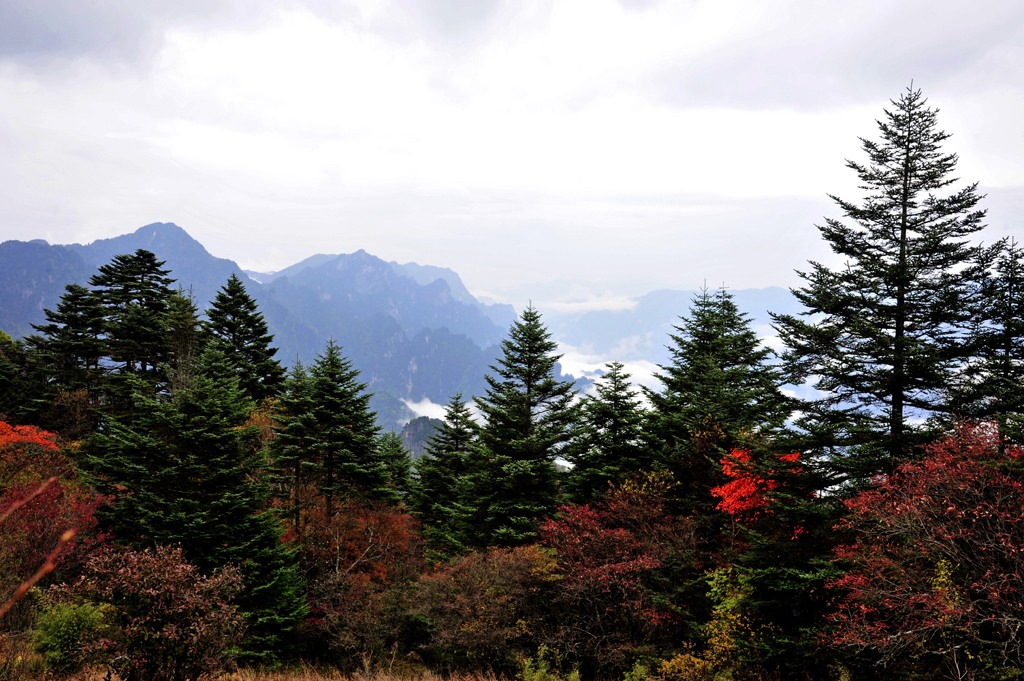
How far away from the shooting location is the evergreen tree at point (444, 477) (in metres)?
30.4

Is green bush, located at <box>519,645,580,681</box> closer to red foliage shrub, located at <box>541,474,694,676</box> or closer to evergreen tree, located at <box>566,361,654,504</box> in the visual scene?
red foliage shrub, located at <box>541,474,694,676</box>

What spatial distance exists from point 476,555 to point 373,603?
186 inches

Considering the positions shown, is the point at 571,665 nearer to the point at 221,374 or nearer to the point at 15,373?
the point at 221,374

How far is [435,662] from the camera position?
21000 millimetres

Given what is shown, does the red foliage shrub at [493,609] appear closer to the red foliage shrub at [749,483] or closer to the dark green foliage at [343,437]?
the red foliage shrub at [749,483]

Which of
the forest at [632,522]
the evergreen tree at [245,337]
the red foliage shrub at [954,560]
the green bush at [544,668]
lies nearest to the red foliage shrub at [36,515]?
the forest at [632,522]

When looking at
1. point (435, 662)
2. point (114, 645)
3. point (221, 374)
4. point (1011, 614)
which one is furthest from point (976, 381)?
point (221, 374)

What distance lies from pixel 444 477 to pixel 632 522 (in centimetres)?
1864

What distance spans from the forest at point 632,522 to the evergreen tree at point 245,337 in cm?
1222

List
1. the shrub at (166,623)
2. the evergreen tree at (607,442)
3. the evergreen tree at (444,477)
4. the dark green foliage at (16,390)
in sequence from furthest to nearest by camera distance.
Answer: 1. the dark green foliage at (16,390)
2. the evergreen tree at (444,477)
3. the evergreen tree at (607,442)
4. the shrub at (166,623)

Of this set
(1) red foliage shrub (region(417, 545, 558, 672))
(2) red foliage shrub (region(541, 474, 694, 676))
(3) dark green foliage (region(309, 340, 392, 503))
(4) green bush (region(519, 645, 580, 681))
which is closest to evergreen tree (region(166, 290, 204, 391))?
Result: (3) dark green foliage (region(309, 340, 392, 503))

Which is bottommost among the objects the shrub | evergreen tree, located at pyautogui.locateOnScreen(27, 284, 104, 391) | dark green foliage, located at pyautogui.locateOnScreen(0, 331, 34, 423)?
the shrub

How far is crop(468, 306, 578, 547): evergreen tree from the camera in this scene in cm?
2566

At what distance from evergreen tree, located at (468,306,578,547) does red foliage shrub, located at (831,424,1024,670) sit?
1475 cm
